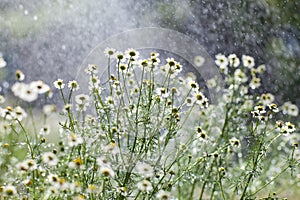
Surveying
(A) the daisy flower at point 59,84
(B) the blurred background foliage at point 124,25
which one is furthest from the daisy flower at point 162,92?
(B) the blurred background foliage at point 124,25

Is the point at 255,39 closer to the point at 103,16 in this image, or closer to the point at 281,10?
the point at 281,10

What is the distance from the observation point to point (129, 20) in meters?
2.10

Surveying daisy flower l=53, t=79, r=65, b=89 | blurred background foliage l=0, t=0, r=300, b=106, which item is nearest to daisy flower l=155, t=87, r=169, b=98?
daisy flower l=53, t=79, r=65, b=89

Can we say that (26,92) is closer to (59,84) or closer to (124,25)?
(59,84)

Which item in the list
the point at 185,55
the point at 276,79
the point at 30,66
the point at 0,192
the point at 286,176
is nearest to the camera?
the point at 0,192

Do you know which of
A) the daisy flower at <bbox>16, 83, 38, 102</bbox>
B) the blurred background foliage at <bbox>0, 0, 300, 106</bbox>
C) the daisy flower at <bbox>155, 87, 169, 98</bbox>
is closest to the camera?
the daisy flower at <bbox>16, 83, 38, 102</bbox>

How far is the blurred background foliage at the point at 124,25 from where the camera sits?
2033mm

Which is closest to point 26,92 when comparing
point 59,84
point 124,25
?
point 59,84

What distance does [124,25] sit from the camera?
2.12 meters

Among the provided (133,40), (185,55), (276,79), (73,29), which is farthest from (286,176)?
(73,29)

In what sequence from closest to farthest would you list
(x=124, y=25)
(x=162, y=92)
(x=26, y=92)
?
(x=26, y=92), (x=162, y=92), (x=124, y=25)

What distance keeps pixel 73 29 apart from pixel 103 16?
0.14 m

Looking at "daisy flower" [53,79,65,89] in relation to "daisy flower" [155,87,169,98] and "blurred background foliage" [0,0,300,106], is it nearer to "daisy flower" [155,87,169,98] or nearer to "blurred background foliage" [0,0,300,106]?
"daisy flower" [155,87,169,98]

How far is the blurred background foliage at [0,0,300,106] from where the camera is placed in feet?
6.67
